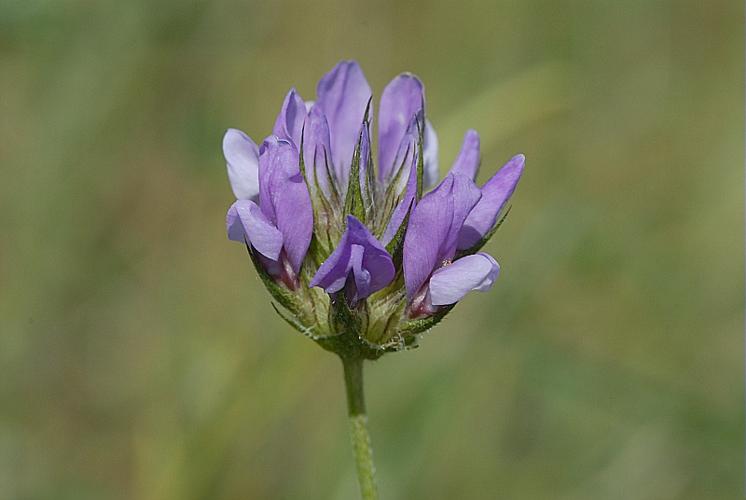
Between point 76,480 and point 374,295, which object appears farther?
point 76,480

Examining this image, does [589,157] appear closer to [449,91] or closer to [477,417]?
[449,91]

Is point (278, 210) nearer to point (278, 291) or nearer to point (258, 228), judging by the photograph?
point (258, 228)

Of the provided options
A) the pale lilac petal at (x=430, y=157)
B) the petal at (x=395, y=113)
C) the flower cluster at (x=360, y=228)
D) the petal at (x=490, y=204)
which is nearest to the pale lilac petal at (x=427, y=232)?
the flower cluster at (x=360, y=228)

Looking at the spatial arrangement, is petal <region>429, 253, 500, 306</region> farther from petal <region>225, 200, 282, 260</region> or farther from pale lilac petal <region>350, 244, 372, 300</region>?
petal <region>225, 200, 282, 260</region>

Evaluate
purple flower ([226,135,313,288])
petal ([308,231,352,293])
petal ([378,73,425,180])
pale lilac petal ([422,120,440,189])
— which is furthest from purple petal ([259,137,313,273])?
pale lilac petal ([422,120,440,189])

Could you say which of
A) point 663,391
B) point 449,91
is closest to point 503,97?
point 449,91

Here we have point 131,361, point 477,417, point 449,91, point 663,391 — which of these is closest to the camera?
point 663,391

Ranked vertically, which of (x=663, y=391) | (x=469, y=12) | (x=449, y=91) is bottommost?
(x=663, y=391)

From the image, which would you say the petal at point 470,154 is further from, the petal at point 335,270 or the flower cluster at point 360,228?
the petal at point 335,270
